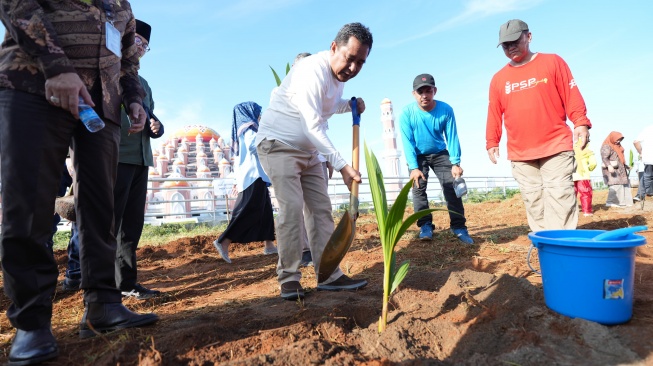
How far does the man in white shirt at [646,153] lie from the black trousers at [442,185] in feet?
17.7

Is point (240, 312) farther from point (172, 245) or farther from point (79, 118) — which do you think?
point (172, 245)

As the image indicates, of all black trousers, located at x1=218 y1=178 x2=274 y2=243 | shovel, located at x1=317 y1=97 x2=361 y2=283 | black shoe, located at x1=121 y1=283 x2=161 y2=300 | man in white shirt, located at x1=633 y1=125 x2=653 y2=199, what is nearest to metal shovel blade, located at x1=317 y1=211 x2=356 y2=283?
shovel, located at x1=317 y1=97 x2=361 y2=283

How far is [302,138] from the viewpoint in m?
2.33

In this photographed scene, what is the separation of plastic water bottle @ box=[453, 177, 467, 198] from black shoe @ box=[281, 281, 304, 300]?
2.14 metres

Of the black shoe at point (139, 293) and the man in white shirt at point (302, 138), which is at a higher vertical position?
the man in white shirt at point (302, 138)

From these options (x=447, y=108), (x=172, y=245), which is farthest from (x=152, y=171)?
(x=447, y=108)

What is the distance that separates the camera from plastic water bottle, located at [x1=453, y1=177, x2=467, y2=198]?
3.81 m

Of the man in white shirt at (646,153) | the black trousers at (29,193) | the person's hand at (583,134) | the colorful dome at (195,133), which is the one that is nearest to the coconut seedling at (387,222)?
the black trousers at (29,193)

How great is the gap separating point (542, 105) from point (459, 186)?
3.51ft

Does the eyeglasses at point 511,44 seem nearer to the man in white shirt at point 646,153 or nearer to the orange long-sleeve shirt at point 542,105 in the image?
the orange long-sleeve shirt at point 542,105

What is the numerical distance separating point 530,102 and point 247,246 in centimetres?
386

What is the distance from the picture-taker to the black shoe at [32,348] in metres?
1.36

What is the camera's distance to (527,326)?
1.56m

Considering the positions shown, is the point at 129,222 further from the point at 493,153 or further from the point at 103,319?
the point at 493,153
